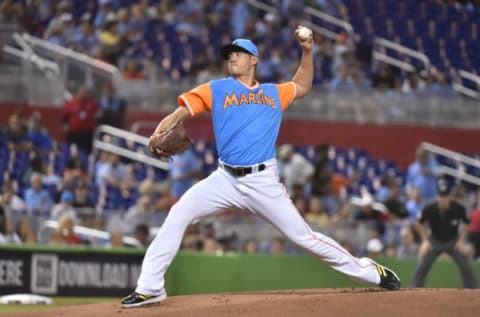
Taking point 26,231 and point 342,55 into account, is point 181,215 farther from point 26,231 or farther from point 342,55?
point 342,55

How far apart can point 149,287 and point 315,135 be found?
13.9 metres

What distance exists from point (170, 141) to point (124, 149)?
1120 cm

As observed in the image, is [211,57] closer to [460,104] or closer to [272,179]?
[460,104]

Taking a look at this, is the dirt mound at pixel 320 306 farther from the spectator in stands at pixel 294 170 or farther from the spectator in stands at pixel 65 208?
the spectator in stands at pixel 294 170

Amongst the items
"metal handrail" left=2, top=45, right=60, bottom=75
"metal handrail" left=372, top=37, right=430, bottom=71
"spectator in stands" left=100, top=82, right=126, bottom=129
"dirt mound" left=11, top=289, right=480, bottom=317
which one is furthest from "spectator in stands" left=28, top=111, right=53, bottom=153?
"dirt mound" left=11, top=289, right=480, bottom=317

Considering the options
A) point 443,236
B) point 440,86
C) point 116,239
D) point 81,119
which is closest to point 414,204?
point 443,236

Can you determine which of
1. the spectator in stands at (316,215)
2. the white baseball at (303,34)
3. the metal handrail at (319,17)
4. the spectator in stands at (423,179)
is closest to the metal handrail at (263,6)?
the metal handrail at (319,17)

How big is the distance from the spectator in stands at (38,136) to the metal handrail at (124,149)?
0.99 metres

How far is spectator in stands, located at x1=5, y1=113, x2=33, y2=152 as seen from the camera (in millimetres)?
18266

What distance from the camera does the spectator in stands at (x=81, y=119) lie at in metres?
19.4

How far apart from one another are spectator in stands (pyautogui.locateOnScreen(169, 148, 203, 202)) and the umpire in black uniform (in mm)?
4873

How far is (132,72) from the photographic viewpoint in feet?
68.5

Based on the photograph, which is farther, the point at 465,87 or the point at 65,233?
the point at 465,87

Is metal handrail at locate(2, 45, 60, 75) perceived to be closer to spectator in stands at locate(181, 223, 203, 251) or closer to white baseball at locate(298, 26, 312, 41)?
spectator in stands at locate(181, 223, 203, 251)
